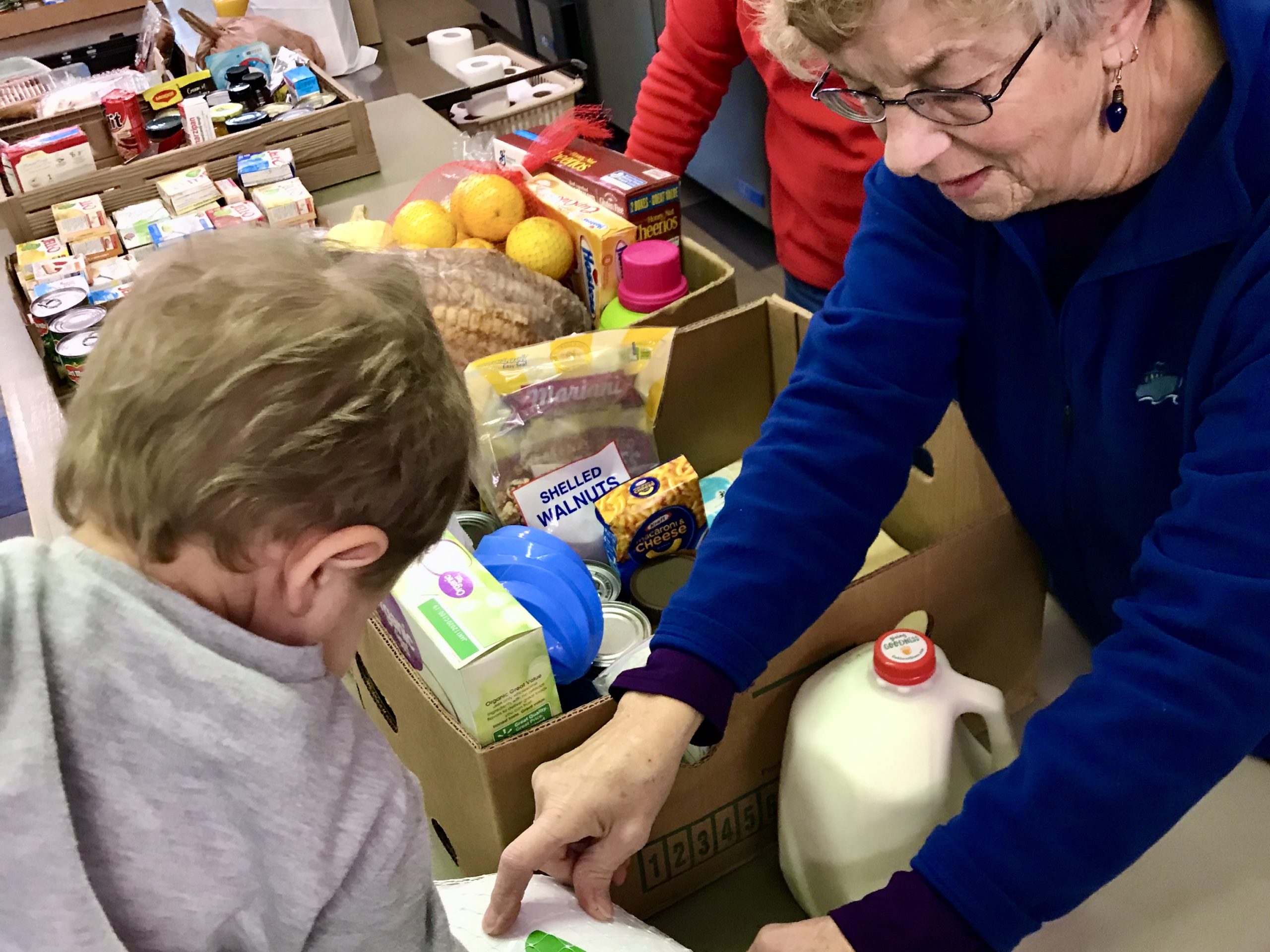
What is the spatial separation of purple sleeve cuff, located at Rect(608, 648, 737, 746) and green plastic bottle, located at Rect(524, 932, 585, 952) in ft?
0.59

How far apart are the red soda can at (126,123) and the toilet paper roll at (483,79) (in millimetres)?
597

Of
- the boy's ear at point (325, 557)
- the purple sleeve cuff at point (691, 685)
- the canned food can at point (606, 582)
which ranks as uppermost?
the boy's ear at point (325, 557)

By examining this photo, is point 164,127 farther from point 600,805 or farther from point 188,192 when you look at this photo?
point 600,805

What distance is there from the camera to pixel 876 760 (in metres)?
0.79

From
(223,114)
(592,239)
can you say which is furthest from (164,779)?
(223,114)

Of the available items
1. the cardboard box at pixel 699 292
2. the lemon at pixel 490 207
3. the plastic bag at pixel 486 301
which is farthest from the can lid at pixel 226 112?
the cardboard box at pixel 699 292

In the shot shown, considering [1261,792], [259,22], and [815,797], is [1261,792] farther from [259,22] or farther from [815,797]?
[259,22]

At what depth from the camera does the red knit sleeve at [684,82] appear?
1.56 metres

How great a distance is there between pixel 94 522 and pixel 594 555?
596 mm

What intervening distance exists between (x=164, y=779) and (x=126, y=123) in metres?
1.73

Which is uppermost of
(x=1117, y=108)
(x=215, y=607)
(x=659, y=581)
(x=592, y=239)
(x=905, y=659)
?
(x=1117, y=108)

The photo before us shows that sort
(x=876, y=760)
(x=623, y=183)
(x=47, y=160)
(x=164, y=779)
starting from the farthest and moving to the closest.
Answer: (x=47, y=160), (x=623, y=183), (x=876, y=760), (x=164, y=779)

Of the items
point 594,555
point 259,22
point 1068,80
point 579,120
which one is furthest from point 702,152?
point 1068,80

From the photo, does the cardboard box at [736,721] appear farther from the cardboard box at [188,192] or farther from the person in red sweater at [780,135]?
the cardboard box at [188,192]
